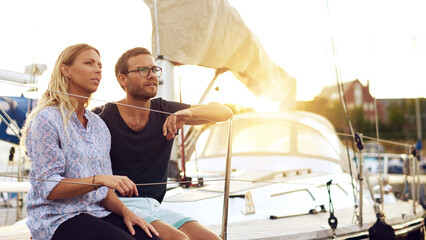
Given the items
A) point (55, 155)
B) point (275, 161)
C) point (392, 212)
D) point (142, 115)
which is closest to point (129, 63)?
point (142, 115)

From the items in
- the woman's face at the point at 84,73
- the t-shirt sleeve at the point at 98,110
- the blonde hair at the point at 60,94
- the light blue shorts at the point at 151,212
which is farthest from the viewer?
the t-shirt sleeve at the point at 98,110

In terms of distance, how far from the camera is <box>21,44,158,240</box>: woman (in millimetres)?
1703

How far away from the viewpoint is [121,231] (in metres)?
1.76

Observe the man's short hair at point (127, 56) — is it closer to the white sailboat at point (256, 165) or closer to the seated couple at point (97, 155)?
the seated couple at point (97, 155)

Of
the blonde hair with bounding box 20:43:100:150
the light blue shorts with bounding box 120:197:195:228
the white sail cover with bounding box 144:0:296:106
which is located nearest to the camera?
the blonde hair with bounding box 20:43:100:150

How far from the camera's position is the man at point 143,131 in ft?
7.34

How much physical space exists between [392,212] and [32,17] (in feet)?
13.8

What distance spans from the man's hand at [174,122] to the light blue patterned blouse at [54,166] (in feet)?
1.57

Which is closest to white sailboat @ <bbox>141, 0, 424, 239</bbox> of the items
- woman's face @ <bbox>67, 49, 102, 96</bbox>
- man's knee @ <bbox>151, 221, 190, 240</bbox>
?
man's knee @ <bbox>151, 221, 190, 240</bbox>

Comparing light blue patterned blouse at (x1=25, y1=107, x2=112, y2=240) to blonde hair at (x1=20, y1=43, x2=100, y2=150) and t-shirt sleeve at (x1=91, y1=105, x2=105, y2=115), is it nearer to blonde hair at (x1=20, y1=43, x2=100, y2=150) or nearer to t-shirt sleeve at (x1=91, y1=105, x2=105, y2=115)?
blonde hair at (x1=20, y1=43, x2=100, y2=150)

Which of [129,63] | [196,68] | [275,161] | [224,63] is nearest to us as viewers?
[129,63]

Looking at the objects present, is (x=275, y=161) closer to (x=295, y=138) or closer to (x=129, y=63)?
(x=295, y=138)

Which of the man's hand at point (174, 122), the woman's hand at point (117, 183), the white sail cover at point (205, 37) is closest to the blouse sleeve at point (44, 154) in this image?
the woman's hand at point (117, 183)

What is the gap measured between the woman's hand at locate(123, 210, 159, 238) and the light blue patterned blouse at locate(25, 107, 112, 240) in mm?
121
